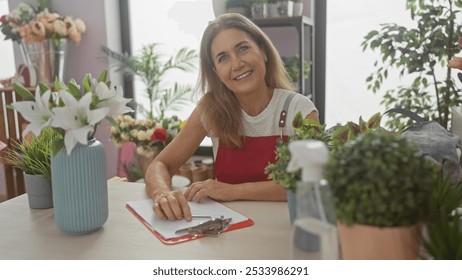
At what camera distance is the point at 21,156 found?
1.27 meters

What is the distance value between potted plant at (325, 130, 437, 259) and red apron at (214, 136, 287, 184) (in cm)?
95

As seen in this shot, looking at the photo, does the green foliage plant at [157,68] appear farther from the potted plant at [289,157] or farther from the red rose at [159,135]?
the potted plant at [289,157]

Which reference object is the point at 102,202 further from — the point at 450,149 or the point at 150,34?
the point at 150,34

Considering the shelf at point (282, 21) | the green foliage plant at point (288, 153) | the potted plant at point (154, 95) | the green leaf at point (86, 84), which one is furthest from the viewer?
the potted plant at point (154, 95)

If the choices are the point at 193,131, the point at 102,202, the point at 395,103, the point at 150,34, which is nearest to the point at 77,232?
the point at 102,202

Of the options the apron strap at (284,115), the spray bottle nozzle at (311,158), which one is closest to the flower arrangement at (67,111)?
the spray bottle nozzle at (311,158)

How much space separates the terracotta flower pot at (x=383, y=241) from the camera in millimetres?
684

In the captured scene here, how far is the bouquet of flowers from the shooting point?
277 centimetres

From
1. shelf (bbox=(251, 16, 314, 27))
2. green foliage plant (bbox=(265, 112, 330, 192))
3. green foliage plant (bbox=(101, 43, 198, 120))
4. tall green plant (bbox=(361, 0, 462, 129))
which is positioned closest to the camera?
green foliage plant (bbox=(265, 112, 330, 192))

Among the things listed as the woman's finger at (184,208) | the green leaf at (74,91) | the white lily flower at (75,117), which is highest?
the green leaf at (74,91)

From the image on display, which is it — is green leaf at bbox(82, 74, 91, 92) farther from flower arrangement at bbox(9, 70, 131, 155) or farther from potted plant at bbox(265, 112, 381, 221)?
potted plant at bbox(265, 112, 381, 221)

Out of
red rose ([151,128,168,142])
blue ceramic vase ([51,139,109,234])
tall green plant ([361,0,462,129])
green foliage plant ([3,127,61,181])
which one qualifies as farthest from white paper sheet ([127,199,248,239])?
tall green plant ([361,0,462,129])

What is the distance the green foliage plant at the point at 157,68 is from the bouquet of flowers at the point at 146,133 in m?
0.22

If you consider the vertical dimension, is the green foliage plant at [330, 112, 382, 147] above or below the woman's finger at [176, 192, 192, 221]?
above
